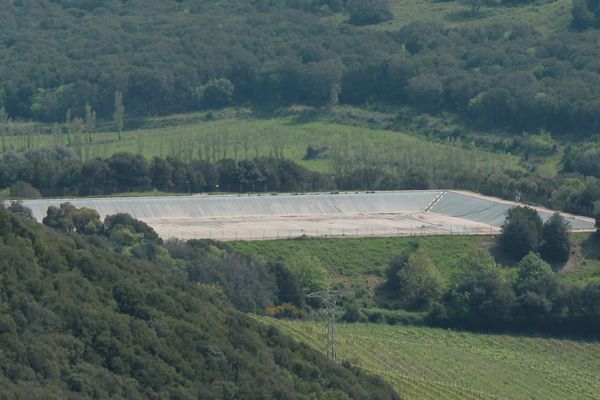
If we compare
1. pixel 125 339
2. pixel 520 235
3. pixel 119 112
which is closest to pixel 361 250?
pixel 520 235

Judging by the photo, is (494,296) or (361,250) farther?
(361,250)

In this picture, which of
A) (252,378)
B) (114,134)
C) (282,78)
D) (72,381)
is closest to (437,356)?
(252,378)

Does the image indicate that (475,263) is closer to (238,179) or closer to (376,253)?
(376,253)

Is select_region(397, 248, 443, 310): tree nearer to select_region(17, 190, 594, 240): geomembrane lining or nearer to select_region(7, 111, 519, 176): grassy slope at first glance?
select_region(17, 190, 594, 240): geomembrane lining

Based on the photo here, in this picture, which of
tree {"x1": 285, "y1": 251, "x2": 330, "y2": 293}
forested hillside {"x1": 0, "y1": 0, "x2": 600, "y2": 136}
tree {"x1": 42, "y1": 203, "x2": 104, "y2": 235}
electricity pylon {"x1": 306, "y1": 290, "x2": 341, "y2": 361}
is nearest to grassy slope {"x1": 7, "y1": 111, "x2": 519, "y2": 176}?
forested hillside {"x1": 0, "y1": 0, "x2": 600, "y2": 136}

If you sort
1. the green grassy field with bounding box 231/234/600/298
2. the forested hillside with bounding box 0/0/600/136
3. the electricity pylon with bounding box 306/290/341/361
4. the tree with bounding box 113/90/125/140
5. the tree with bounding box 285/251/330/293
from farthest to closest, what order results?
the forested hillside with bounding box 0/0/600/136 < the tree with bounding box 113/90/125/140 < the green grassy field with bounding box 231/234/600/298 < the tree with bounding box 285/251/330/293 < the electricity pylon with bounding box 306/290/341/361

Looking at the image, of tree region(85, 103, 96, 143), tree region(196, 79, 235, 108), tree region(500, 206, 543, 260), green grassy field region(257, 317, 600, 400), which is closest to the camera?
green grassy field region(257, 317, 600, 400)

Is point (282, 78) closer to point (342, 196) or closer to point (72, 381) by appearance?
point (342, 196)
